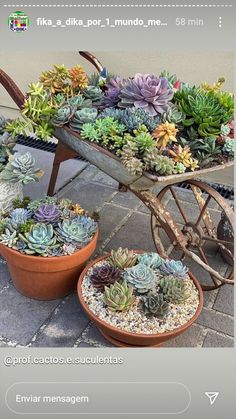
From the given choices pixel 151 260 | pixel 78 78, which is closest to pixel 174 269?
pixel 151 260

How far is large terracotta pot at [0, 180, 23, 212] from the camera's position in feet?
7.34

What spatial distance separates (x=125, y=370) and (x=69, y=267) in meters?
0.71

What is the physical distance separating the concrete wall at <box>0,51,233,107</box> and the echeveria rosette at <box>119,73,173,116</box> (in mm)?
1085

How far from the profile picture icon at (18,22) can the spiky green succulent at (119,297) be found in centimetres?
93

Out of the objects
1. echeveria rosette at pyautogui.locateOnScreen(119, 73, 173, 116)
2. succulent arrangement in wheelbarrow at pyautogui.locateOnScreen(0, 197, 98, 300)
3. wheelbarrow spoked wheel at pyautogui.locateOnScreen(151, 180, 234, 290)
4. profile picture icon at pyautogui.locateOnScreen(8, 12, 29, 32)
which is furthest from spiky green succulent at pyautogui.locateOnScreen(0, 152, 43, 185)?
profile picture icon at pyautogui.locateOnScreen(8, 12, 29, 32)

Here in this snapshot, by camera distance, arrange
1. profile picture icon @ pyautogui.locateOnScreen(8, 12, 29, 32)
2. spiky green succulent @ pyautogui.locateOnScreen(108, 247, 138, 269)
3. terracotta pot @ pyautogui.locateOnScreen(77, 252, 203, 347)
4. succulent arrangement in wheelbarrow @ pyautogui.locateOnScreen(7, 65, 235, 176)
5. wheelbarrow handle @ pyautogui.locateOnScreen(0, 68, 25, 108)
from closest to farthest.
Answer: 1. profile picture icon @ pyautogui.locateOnScreen(8, 12, 29, 32)
2. terracotta pot @ pyautogui.locateOnScreen(77, 252, 203, 347)
3. succulent arrangement in wheelbarrow @ pyautogui.locateOnScreen(7, 65, 235, 176)
4. spiky green succulent @ pyautogui.locateOnScreen(108, 247, 138, 269)
5. wheelbarrow handle @ pyautogui.locateOnScreen(0, 68, 25, 108)

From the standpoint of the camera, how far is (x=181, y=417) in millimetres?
1345

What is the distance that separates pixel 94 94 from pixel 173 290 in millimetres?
945

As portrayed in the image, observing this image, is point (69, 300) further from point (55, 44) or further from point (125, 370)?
point (55, 44)

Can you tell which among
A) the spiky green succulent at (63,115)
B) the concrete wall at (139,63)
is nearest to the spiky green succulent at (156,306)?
the spiky green succulent at (63,115)

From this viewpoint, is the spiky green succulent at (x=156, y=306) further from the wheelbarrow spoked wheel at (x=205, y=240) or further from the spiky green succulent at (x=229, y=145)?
the spiky green succulent at (x=229, y=145)

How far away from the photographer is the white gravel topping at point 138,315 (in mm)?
1814

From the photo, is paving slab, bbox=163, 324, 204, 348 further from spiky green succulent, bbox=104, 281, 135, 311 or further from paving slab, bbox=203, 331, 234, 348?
spiky green succulent, bbox=104, 281, 135, 311

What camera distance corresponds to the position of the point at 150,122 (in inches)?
77.1
